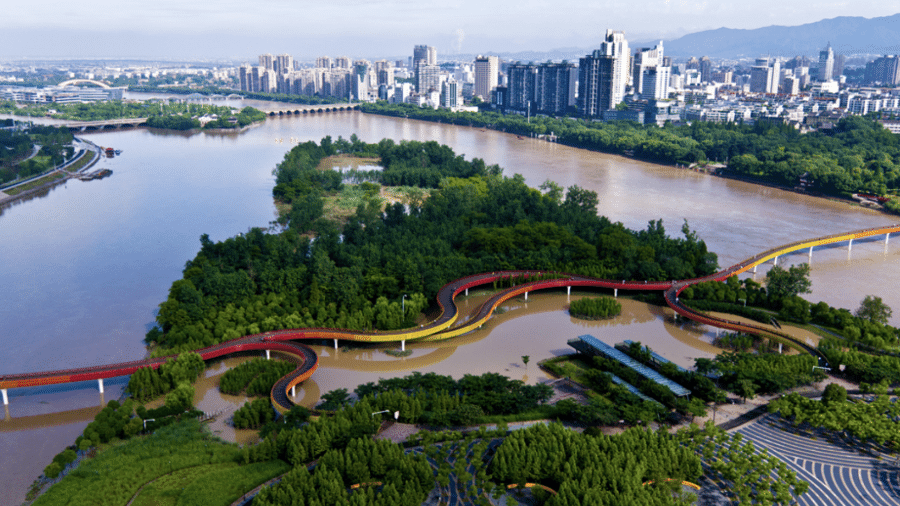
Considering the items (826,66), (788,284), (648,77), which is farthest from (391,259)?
(826,66)

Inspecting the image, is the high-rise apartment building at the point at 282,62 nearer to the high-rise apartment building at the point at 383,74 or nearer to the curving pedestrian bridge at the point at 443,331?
the high-rise apartment building at the point at 383,74

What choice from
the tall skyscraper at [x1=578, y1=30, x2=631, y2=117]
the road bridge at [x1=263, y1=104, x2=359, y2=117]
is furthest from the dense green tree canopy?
the road bridge at [x1=263, y1=104, x2=359, y2=117]

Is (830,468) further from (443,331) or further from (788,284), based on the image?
(443,331)

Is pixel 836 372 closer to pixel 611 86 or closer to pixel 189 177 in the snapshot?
pixel 189 177

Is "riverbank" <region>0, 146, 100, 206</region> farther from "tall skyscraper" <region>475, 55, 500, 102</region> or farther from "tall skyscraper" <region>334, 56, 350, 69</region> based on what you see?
"tall skyscraper" <region>334, 56, 350, 69</region>

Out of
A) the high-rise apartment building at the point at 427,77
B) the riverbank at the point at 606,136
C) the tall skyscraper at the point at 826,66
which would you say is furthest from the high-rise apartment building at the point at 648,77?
the tall skyscraper at the point at 826,66
